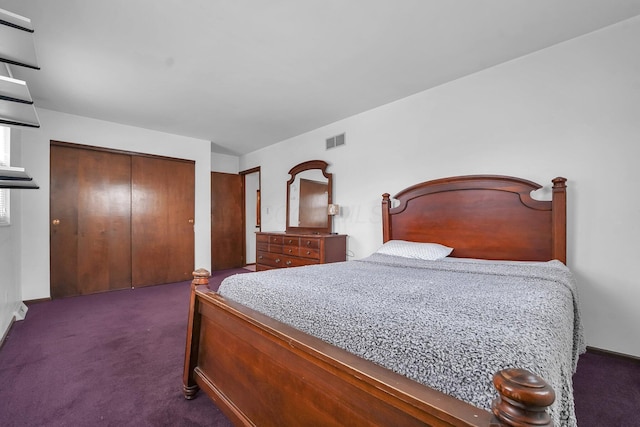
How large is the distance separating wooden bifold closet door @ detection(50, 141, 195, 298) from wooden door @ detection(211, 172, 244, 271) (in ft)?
2.79

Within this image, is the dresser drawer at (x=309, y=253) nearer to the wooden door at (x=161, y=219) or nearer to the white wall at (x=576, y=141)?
the white wall at (x=576, y=141)

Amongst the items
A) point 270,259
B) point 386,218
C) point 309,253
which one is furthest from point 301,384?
point 270,259

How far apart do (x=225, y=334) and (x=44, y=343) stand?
2.09m

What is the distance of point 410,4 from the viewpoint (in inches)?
75.3

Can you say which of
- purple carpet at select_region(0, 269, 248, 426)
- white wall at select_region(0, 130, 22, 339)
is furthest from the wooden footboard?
white wall at select_region(0, 130, 22, 339)

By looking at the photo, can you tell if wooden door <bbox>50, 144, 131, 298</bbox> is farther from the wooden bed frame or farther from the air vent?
the wooden bed frame

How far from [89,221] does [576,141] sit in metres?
5.47

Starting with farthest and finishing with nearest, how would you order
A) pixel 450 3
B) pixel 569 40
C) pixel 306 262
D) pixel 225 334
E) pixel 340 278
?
pixel 306 262 → pixel 569 40 → pixel 450 3 → pixel 340 278 → pixel 225 334

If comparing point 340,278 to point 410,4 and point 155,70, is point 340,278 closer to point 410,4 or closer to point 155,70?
point 410,4

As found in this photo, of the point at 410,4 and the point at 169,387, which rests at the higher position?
the point at 410,4

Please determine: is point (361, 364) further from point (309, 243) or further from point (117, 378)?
point (309, 243)

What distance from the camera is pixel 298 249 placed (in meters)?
3.75

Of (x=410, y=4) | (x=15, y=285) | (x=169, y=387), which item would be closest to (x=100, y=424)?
(x=169, y=387)

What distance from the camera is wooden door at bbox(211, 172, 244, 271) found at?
569 centimetres
